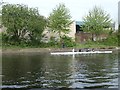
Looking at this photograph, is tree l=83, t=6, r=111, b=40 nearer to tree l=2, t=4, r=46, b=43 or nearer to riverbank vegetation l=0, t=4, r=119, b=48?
riverbank vegetation l=0, t=4, r=119, b=48

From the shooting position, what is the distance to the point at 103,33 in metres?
63.6

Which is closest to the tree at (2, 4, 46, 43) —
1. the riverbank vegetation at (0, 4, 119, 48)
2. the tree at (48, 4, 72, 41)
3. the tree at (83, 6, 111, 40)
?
the riverbank vegetation at (0, 4, 119, 48)

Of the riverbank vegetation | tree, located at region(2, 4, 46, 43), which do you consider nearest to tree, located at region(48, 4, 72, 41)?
the riverbank vegetation

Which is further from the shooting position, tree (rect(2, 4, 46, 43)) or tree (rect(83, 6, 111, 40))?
tree (rect(83, 6, 111, 40))

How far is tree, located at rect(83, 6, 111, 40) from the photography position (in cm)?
6183

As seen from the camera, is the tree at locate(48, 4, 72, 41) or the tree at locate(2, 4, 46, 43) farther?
the tree at locate(48, 4, 72, 41)

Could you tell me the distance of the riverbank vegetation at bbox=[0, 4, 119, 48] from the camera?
179ft

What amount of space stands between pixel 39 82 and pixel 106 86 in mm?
4016

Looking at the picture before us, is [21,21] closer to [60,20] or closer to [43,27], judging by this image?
Result: [43,27]

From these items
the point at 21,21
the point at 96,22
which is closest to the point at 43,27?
the point at 21,21

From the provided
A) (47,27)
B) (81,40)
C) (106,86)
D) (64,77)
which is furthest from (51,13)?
(106,86)

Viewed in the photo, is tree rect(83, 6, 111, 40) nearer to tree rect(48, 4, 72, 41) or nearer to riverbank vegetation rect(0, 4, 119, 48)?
riverbank vegetation rect(0, 4, 119, 48)

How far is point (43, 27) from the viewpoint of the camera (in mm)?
56062

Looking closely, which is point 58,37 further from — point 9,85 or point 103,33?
point 9,85
